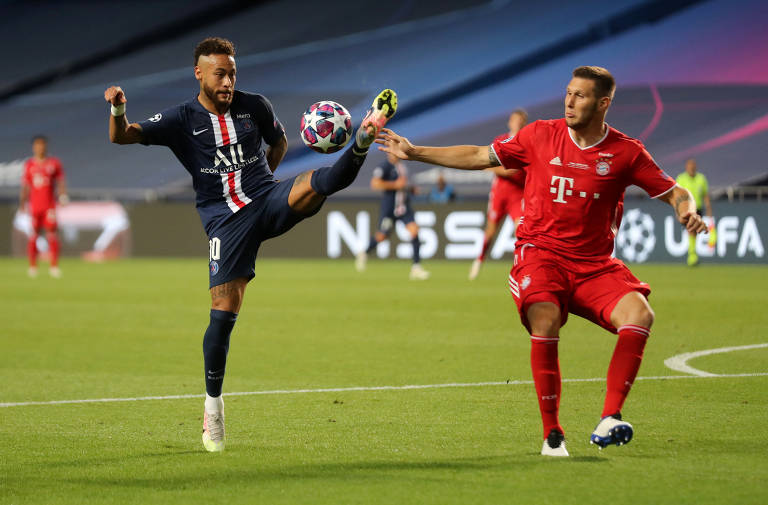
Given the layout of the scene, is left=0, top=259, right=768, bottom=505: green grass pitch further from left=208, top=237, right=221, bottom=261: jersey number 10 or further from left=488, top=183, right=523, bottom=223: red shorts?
left=488, top=183, right=523, bottom=223: red shorts

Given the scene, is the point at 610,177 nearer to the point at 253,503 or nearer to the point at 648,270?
the point at 253,503

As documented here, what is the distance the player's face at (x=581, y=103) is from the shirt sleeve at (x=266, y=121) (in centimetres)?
162

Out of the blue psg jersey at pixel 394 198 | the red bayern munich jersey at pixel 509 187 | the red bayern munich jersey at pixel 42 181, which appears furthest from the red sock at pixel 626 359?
the red bayern munich jersey at pixel 42 181

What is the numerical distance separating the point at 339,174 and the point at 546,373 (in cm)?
138

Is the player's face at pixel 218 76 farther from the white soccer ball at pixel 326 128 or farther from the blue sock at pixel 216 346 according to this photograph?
the blue sock at pixel 216 346

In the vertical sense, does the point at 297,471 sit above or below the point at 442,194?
above

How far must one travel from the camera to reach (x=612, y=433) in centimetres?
528

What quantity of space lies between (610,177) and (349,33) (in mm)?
34316

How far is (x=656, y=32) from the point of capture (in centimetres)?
3441

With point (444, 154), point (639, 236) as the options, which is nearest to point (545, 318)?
point (444, 154)

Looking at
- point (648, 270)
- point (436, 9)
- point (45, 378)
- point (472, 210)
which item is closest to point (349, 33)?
point (436, 9)

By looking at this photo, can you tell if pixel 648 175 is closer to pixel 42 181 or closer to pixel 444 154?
pixel 444 154

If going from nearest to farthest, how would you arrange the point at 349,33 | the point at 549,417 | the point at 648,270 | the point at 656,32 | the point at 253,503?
the point at 253,503 → the point at 549,417 → the point at 648,270 → the point at 656,32 → the point at 349,33

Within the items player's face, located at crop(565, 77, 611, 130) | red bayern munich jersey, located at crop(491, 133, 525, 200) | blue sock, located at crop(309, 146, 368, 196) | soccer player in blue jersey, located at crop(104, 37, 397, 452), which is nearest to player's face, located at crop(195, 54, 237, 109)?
soccer player in blue jersey, located at crop(104, 37, 397, 452)
